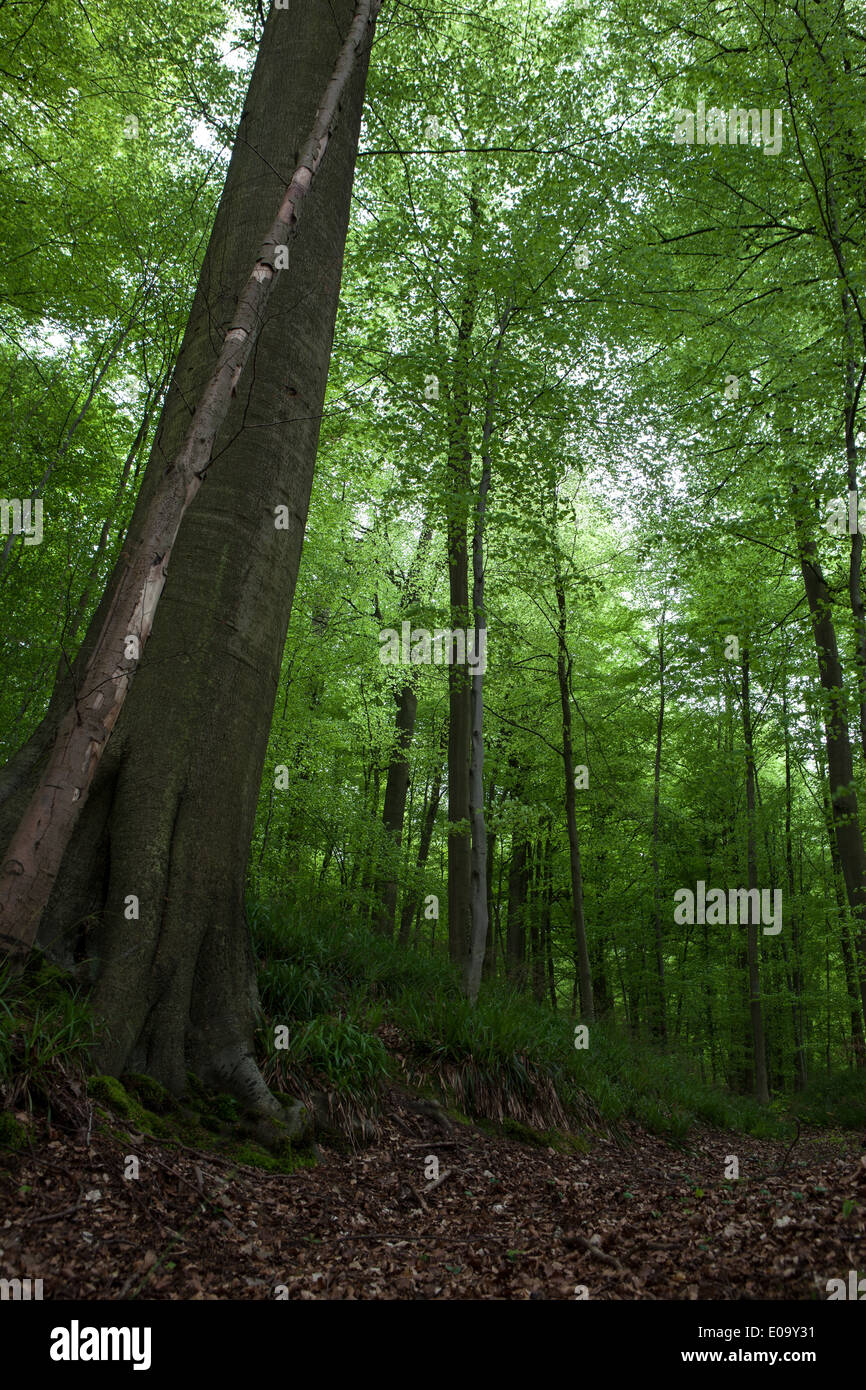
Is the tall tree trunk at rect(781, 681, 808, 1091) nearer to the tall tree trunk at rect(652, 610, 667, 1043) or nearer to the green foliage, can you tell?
the tall tree trunk at rect(652, 610, 667, 1043)

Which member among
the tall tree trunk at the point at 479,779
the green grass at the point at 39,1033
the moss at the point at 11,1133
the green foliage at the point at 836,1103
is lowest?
the green foliage at the point at 836,1103

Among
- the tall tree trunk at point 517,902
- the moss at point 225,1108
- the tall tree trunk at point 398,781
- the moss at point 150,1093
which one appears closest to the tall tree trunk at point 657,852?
the tall tree trunk at point 517,902

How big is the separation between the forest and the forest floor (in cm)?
3

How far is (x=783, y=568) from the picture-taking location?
38.7 ft

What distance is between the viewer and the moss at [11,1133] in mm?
2766

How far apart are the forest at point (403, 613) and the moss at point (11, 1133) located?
1 centimetres

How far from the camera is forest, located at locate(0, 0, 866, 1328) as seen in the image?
3.18 meters

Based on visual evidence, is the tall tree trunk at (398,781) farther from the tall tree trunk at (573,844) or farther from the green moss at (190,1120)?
the green moss at (190,1120)

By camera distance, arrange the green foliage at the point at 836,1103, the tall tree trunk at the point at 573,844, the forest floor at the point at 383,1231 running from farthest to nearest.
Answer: the tall tree trunk at the point at 573,844
the green foliage at the point at 836,1103
the forest floor at the point at 383,1231

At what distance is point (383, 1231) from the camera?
3449 millimetres

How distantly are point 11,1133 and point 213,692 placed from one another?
221cm

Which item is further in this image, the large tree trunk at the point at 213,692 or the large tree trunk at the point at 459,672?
A: the large tree trunk at the point at 459,672

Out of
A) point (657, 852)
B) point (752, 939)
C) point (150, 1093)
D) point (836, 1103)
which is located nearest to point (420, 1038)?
point (150, 1093)
